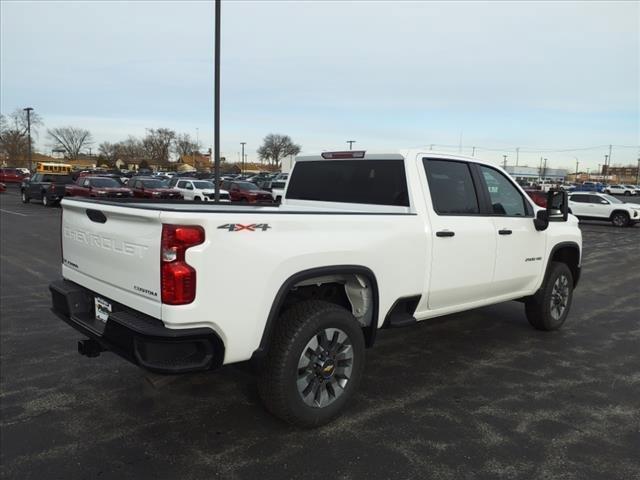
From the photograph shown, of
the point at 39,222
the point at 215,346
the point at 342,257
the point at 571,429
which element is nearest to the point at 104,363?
the point at 215,346

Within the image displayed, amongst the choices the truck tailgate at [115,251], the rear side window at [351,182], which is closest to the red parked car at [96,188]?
the rear side window at [351,182]

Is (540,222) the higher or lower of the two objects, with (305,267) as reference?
higher

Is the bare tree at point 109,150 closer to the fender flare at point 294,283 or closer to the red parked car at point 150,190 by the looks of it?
the red parked car at point 150,190

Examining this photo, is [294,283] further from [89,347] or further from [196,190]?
[196,190]

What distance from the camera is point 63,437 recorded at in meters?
3.33

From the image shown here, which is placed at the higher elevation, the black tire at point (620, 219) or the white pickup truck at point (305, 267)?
the white pickup truck at point (305, 267)

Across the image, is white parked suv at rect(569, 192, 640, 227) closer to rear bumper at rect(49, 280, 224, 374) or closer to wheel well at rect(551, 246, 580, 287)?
wheel well at rect(551, 246, 580, 287)

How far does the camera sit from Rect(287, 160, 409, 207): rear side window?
4316 millimetres

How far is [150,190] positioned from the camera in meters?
25.1

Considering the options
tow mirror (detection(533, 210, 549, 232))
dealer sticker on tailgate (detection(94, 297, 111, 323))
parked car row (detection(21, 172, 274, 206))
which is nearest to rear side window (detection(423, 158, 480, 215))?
tow mirror (detection(533, 210, 549, 232))

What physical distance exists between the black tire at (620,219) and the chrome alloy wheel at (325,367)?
936 inches

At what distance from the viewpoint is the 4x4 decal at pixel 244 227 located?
284 centimetres

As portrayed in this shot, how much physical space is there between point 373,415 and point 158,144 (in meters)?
128

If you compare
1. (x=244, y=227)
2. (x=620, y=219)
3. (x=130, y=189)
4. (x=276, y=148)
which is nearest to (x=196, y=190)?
(x=130, y=189)
